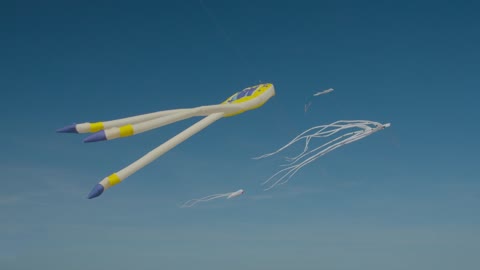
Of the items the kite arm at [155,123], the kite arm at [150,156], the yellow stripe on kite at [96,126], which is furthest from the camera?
the yellow stripe on kite at [96,126]

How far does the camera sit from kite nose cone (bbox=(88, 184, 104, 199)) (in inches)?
894

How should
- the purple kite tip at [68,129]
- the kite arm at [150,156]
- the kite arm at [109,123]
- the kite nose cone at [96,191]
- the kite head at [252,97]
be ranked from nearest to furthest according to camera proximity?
the kite nose cone at [96,191], the kite arm at [150,156], the purple kite tip at [68,129], the kite arm at [109,123], the kite head at [252,97]

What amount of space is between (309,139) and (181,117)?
840cm

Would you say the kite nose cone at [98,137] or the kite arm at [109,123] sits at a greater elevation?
the kite arm at [109,123]

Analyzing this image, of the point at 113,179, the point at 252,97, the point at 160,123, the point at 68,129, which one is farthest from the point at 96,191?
the point at 252,97

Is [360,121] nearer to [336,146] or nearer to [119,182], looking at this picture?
[336,146]

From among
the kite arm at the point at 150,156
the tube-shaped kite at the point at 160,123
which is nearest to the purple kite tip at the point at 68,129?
the tube-shaped kite at the point at 160,123

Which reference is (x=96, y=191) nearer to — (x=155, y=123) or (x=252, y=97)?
(x=155, y=123)

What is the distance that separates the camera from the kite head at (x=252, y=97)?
31625 mm

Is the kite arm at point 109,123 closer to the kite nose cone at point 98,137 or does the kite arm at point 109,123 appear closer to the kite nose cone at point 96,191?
the kite nose cone at point 98,137

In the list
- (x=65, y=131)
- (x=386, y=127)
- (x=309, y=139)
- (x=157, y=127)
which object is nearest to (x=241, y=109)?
(x=309, y=139)

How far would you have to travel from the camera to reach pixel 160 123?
26.7m

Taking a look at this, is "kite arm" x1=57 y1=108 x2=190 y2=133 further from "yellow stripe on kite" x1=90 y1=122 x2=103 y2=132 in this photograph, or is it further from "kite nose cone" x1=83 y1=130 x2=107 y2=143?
"kite nose cone" x1=83 y1=130 x2=107 y2=143

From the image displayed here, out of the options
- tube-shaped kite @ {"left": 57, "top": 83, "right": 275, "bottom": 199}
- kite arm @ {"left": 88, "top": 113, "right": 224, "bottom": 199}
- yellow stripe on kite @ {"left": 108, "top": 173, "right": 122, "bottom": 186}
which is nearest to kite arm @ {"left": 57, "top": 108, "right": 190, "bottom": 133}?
tube-shaped kite @ {"left": 57, "top": 83, "right": 275, "bottom": 199}
